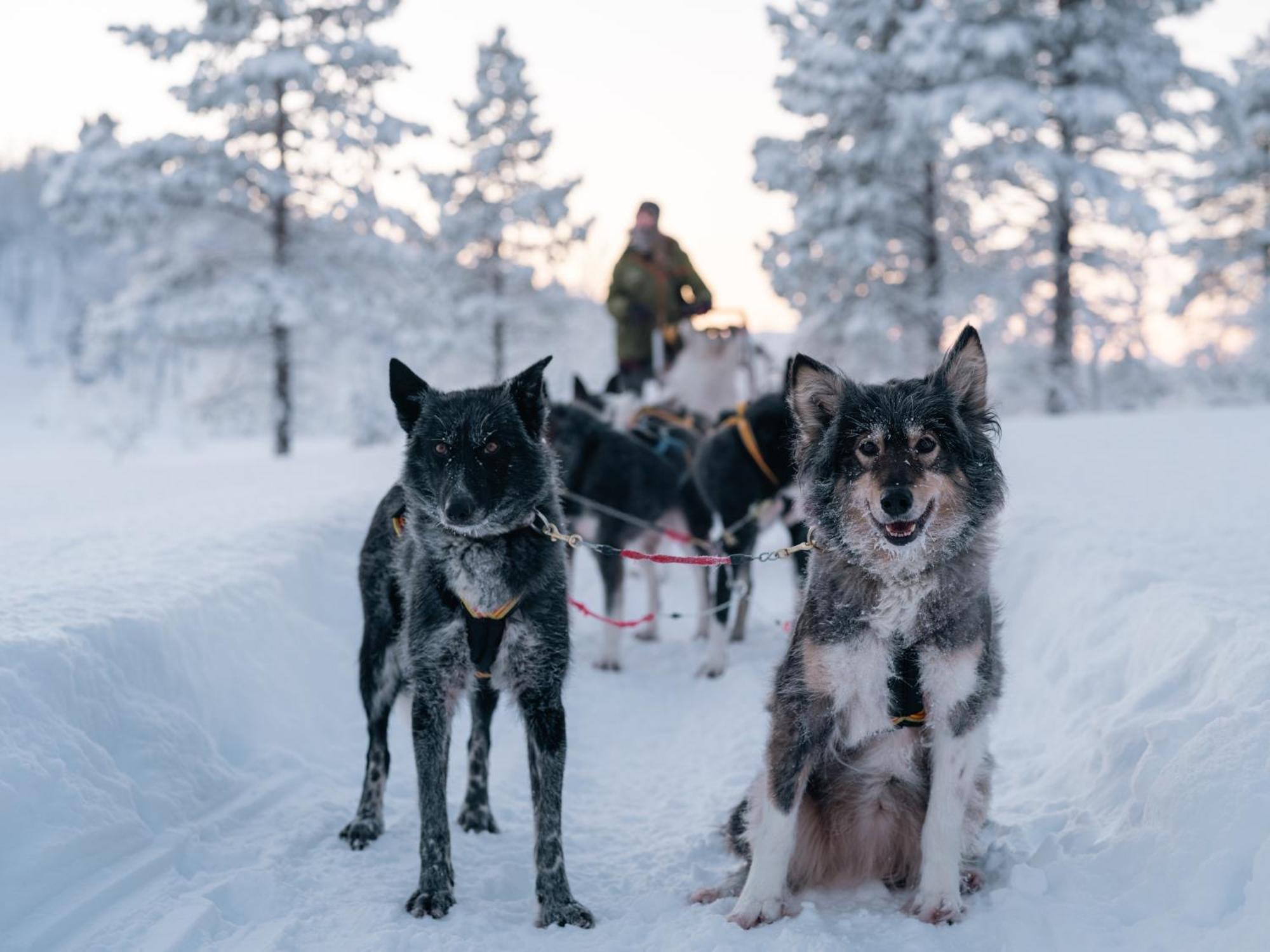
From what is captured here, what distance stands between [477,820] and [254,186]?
17841mm

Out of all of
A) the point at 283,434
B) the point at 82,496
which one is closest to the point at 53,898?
the point at 82,496

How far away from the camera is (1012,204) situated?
2028cm

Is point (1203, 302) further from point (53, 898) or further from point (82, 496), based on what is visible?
point (53, 898)

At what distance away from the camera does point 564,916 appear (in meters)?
3.49

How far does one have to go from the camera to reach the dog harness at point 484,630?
3.63 metres

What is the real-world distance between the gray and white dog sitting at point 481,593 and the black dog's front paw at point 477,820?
30.0 inches

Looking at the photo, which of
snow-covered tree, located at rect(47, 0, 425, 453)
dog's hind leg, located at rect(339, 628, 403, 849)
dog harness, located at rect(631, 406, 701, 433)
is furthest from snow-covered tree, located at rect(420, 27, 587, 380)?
dog's hind leg, located at rect(339, 628, 403, 849)

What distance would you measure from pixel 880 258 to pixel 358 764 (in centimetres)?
1855

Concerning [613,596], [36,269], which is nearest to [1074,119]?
[613,596]

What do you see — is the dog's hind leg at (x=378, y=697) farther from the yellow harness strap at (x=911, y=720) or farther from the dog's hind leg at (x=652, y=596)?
the dog's hind leg at (x=652, y=596)

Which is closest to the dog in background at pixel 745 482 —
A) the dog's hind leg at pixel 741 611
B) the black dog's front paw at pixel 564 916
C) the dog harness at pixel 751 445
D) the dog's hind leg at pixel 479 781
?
the dog harness at pixel 751 445

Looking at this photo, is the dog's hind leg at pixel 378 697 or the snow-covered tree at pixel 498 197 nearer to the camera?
the dog's hind leg at pixel 378 697

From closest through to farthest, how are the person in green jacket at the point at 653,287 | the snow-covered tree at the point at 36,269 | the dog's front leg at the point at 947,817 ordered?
the dog's front leg at the point at 947,817 → the person in green jacket at the point at 653,287 → the snow-covered tree at the point at 36,269

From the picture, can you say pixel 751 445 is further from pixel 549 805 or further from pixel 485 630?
pixel 549 805
